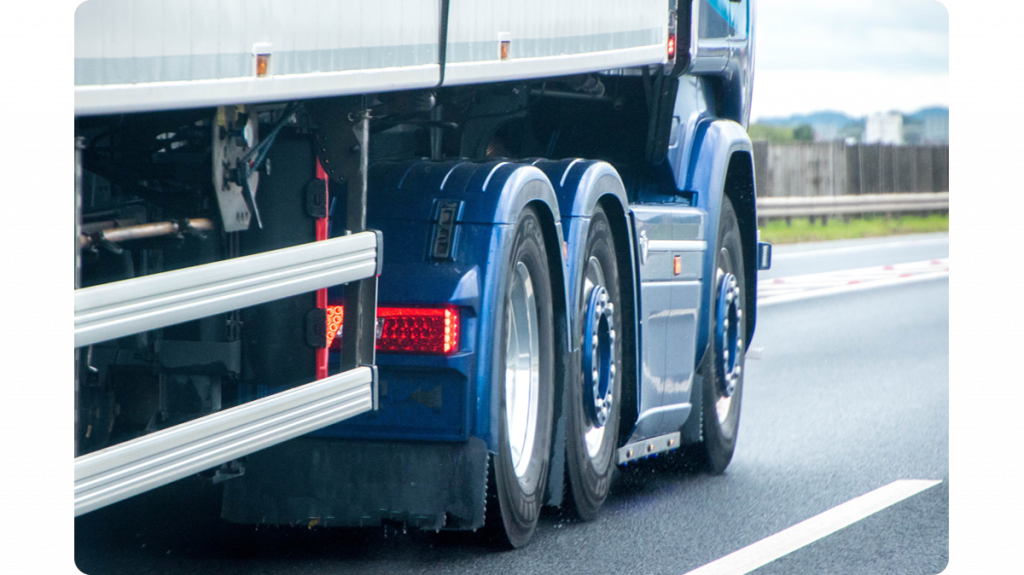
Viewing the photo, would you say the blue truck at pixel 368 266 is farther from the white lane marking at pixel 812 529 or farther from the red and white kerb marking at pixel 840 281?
the red and white kerb marking at pixel 840 281

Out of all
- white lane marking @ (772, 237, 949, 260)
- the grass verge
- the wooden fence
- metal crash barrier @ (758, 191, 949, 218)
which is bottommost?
white lane marking @ (772, 237, 949, 260)

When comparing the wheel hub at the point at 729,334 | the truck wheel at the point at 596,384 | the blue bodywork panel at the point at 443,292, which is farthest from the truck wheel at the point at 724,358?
the blue bodywork panel at the point at 443,292

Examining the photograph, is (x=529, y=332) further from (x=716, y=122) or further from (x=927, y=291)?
(x=927, y=291)

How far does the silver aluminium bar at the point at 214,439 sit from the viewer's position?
3844 millimetres

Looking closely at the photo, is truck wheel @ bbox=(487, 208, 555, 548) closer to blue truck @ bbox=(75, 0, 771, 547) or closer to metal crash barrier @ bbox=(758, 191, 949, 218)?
blue truck @ bbox=(75, 0, 771, 547)

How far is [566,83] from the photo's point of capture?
722 cm

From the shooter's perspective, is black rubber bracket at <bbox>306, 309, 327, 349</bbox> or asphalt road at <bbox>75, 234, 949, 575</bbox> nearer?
black rubber bracket at <bbox>306, 309, 327, 349</bbox>

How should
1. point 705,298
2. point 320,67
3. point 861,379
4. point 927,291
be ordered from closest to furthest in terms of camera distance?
point 320,67, point 705,298, point 861,379, point 927,291

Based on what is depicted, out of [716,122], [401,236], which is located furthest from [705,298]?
[401,236]

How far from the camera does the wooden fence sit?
3506cm

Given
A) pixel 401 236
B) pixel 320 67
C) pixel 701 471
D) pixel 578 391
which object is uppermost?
pixel 320 67

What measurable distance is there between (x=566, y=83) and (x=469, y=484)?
2311 millimetres

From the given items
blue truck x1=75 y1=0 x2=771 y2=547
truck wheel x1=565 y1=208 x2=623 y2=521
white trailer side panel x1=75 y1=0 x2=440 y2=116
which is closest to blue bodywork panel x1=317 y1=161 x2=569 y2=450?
blue truck x1=75 y1=0 x2=771 y2=547

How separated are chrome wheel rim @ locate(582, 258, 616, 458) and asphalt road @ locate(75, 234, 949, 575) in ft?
1.20
